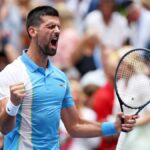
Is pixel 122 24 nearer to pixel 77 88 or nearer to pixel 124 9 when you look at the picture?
pixel 124 9

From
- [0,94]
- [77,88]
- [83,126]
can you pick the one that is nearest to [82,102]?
[77,88]

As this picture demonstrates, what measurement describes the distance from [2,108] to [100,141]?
2548 millimetres

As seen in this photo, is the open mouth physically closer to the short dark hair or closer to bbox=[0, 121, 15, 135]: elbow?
the short dark hair

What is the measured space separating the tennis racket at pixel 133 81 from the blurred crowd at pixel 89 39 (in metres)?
1.63

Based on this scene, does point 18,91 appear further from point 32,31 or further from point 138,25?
point 138,25

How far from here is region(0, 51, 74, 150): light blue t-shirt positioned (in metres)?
6.55

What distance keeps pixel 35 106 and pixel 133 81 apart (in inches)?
46.8

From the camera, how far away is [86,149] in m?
8.84

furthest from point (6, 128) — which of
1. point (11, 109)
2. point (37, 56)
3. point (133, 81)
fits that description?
point (133, 81)

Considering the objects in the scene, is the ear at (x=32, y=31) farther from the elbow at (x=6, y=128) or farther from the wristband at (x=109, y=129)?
the wristband at (x=109, y=129)

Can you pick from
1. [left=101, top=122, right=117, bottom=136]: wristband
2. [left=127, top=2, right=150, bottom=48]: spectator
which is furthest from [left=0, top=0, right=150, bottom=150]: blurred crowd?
[left=101, top=122, right=117, bottom=136]: wristband

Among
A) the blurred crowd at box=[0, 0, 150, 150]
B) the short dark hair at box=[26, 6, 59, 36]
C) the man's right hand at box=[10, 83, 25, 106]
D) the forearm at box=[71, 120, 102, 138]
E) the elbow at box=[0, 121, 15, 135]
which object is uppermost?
the short dark hair at box=[26, 6, 59, 36]

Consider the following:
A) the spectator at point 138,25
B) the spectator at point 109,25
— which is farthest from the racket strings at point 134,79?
the spectator at point 109,25

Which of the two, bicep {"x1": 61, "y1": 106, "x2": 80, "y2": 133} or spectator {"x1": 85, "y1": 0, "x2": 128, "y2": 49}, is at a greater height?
bicep {"x1": 61, "y1": 106, "x2": 80, "y2": 133}
